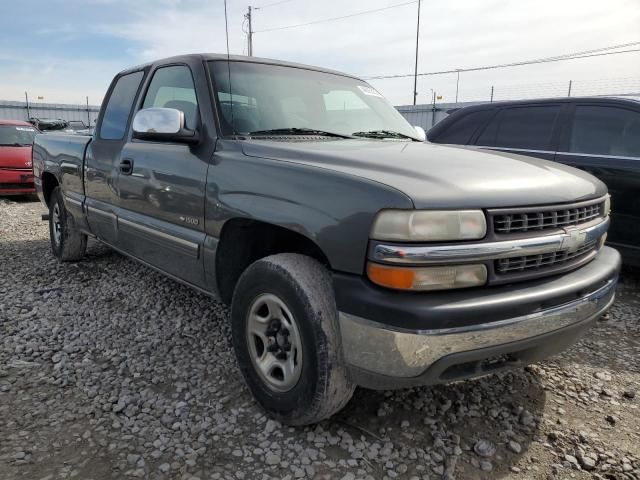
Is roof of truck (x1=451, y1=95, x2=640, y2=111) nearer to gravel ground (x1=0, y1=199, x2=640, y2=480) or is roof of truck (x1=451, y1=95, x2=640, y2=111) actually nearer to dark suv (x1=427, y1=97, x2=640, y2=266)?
dark suv (x1=427, y1=97, x2=640, y2=266)

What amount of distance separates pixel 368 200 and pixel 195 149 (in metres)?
1.33

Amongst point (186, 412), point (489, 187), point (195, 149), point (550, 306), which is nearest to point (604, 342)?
point (550, 306)

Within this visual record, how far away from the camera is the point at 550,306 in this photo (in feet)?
6.63

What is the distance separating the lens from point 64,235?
193 inches

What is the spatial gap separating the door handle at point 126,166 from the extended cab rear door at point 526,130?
3.70 m

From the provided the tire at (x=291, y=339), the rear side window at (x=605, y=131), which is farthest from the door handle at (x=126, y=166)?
the rear side window at (x=605, y=131)

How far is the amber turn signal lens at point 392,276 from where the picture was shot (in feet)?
5.93

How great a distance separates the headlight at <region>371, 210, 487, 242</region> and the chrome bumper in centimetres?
34

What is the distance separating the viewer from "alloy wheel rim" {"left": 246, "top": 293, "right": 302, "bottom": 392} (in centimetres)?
221

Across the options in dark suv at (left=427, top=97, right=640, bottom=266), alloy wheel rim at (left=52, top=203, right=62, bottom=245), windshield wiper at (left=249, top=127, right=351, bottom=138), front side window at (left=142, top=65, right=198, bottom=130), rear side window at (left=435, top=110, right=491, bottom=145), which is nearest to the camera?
windshield wiper at (left=249, top=127, right=351, bottom=138)

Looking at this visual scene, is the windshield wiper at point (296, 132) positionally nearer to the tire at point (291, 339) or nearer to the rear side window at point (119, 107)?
the tire at point (291, 339)

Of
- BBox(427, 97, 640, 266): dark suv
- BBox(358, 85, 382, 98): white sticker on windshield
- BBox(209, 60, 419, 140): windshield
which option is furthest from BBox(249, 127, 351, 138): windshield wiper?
BBox(427, 97, 640, 266): dark suv

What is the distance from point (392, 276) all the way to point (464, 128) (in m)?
4.24

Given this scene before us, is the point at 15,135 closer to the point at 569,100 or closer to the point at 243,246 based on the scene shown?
the point at 243,246
